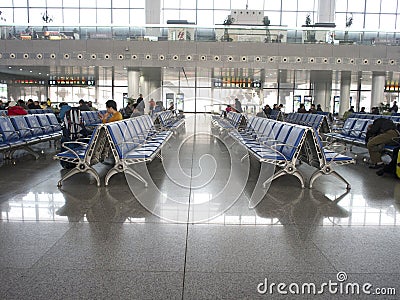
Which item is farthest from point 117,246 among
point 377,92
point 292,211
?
point 377,92

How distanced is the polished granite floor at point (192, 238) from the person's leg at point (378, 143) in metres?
1.59

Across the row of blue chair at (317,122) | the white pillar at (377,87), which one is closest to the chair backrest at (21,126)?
the row of blue chair at (317,122)

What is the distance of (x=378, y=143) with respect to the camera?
8.20 metres

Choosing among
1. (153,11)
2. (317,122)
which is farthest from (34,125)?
(153,11)

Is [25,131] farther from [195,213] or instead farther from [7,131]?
[195,213]

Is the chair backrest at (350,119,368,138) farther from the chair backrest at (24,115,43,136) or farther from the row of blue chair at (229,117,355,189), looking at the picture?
the chair backrest at (24,115,43,136)

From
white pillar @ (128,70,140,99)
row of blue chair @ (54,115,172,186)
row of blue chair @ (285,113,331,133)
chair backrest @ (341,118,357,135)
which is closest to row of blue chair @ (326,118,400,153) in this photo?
chair backrest @ (341,118,357,135)

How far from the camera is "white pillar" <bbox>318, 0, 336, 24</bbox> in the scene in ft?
109

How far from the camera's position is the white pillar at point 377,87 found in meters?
23.9

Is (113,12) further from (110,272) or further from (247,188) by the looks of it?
(110,272)

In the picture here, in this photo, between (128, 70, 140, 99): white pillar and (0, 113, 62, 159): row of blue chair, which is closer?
(0, 113, 62, 159): row of blue chair

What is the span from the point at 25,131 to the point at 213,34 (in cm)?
1524

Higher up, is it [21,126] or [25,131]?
[21,126]

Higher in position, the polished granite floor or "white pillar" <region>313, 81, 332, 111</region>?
"white pillar" <region>313, 81, 332, 111</region>
